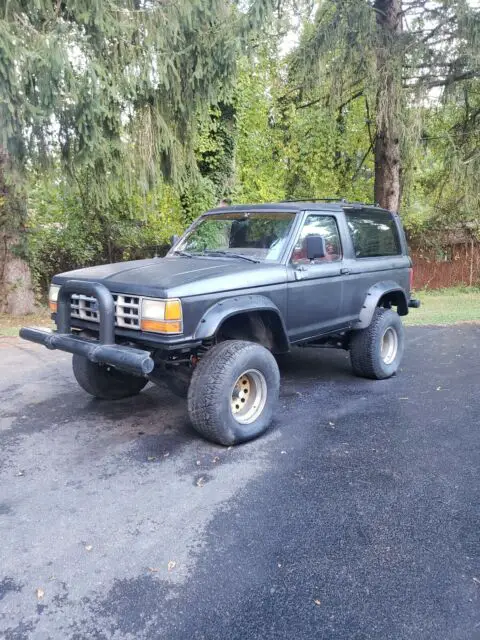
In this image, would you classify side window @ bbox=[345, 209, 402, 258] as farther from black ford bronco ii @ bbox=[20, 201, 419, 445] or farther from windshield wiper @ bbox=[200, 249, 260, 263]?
windshield wiper @ bbox=[200, 249, 260, 263]

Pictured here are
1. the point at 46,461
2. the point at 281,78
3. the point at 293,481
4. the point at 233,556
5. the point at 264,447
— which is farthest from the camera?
the point at 281,78

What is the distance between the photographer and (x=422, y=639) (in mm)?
2053

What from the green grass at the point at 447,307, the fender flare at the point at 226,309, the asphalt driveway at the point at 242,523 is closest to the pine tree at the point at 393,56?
the green grass at the point at 447,307

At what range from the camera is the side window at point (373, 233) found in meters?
5.55

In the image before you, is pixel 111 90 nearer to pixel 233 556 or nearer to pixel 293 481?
pixel 293 481

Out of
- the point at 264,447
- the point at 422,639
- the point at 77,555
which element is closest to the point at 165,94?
the point at 264,447

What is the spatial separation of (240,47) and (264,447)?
718 centimetres

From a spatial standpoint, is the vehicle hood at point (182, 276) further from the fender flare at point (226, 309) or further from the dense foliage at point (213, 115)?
the dense foliage at point (213, 115)

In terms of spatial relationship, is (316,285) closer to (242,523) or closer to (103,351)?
(103,351)

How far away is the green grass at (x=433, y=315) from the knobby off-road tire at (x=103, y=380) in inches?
174

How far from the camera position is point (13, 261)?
1068 centimetres

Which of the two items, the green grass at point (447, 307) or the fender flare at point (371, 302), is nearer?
the fender flare at point (371, 302)

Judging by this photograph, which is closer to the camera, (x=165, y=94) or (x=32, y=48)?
(x=32, y=48)

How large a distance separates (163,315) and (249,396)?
3.88 ft
